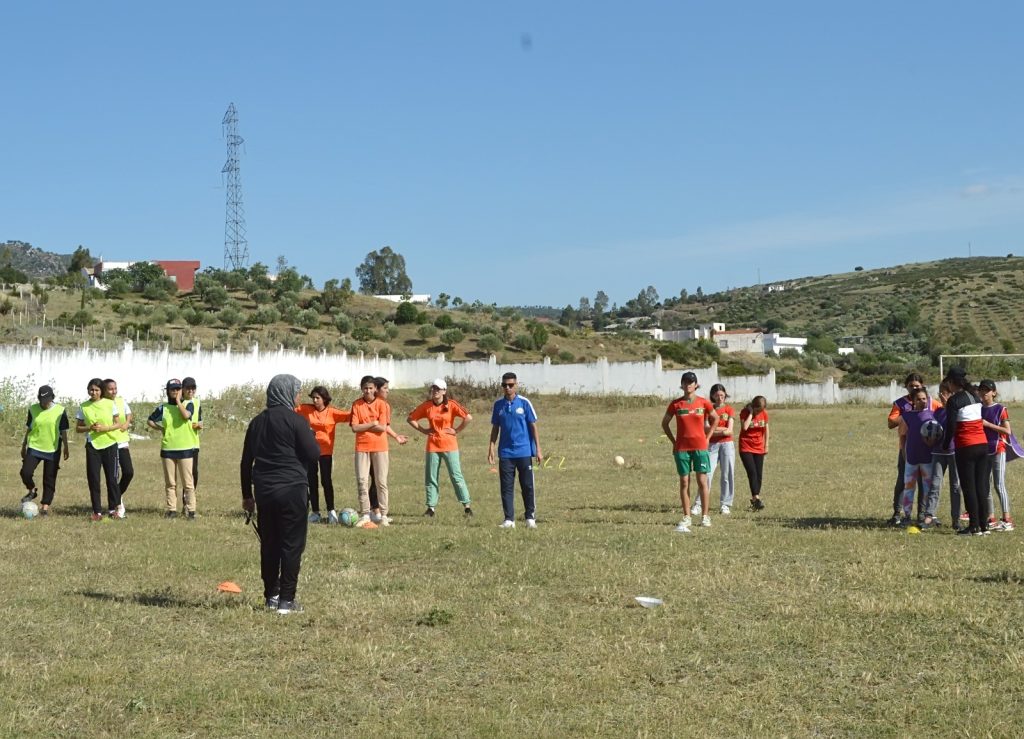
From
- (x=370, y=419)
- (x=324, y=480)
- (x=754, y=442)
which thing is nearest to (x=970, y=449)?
(x=754, y=442)

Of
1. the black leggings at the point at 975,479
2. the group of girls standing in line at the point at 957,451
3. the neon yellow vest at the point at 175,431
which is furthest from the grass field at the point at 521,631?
the neon yellow vest at the point at 175,431

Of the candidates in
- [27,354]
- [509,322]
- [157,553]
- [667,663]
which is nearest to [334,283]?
[509,322]

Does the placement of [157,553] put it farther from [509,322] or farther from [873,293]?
[873,293]

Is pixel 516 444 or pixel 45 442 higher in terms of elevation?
pixel 45 442

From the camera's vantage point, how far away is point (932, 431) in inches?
563

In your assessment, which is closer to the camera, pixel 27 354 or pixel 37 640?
pixel 37 640

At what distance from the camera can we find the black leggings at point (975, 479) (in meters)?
13.5

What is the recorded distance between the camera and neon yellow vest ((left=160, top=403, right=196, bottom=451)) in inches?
649

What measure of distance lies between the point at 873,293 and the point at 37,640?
145100mm

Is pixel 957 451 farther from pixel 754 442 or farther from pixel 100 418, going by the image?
pixel 100 418

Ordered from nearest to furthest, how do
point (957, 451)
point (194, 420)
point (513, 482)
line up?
point (957, 451) < point (513, 482) < point (194, 420)

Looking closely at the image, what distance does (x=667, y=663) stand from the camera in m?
7.95

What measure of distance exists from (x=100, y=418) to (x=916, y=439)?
1072 centimetres

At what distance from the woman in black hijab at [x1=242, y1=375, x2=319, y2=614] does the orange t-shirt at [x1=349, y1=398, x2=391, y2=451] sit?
5523 mm
